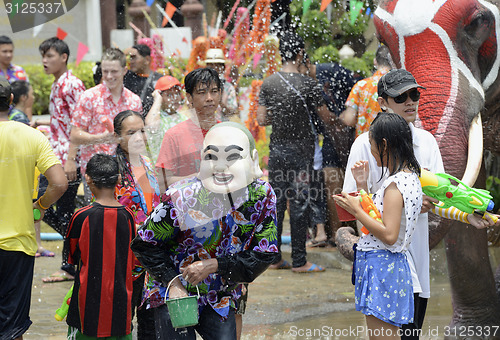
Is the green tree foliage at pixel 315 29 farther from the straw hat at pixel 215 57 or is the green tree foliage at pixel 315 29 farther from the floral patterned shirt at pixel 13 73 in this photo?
the floral patterned shirt at pixel 13 73

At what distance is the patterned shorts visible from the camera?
3539mm

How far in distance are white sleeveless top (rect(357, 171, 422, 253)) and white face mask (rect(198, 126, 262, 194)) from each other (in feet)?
2.08

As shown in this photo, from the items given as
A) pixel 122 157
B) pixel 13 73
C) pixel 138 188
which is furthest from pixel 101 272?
pixel 13 73

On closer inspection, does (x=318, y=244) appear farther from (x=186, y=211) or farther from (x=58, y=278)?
(x=186, y=211)

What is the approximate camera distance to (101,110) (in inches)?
239

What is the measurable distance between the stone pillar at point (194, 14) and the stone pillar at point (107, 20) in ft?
4.89

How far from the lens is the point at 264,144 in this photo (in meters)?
11.1

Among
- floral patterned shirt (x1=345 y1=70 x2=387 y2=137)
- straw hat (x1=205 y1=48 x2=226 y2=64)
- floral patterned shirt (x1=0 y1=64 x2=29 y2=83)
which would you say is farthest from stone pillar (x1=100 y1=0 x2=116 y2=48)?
floral patterned shirt (x1=345 y1=70 x2=387 y2=137)

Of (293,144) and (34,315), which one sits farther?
(293,144)

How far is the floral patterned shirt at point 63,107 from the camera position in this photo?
21.8 ft

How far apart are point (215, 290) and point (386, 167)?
0.97 meters

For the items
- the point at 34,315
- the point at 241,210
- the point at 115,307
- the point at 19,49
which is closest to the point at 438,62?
the point at 241,210

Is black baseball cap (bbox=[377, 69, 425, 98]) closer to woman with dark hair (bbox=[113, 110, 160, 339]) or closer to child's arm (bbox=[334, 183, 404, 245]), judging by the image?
child's arm (bbox=[334, 183, 404, 245])

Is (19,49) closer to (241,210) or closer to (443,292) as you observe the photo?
(443,292)
